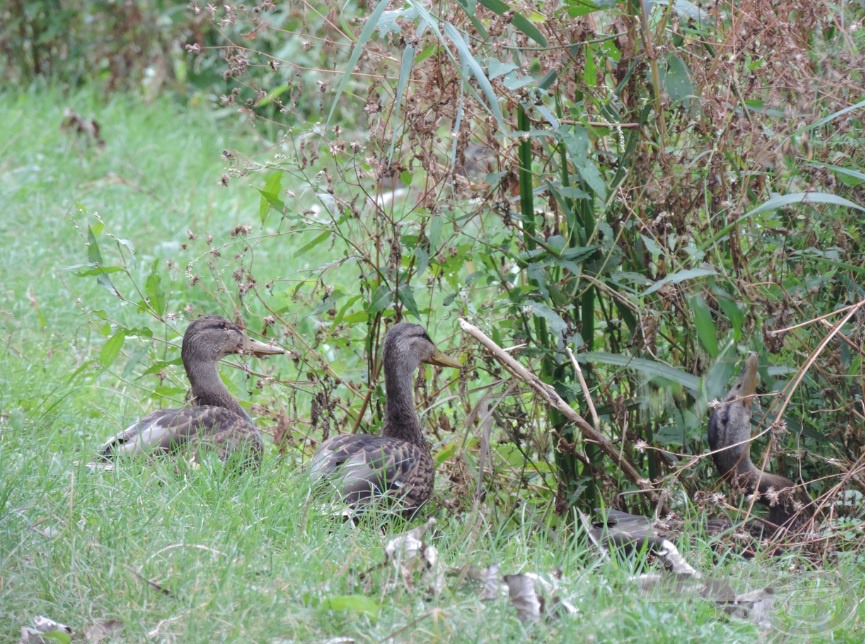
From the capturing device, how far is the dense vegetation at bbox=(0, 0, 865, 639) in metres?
3.18

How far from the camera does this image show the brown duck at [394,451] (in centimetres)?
430

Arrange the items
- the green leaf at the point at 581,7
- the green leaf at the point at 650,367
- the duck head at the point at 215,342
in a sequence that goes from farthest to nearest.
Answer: the duck head at the point at 215,342 < the green leaf at the point at 650,367 < the green leaf at the point at 581,7

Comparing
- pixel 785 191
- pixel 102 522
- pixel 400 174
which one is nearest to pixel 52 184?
pixel 400 174

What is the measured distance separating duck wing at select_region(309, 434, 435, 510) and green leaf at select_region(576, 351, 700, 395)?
0.90 metres

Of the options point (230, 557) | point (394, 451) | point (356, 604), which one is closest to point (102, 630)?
point (230, 557)

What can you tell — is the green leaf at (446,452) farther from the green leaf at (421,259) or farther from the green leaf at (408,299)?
the green leaf at (421,259)

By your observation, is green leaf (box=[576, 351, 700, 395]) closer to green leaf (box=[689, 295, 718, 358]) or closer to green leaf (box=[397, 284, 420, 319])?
green leaf (box=[689, 295, 718, 358])

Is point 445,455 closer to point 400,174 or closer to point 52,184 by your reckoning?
point 400,174

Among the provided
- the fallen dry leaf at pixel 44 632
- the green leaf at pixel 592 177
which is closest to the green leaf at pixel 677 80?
the green leaf at pixel 592 177

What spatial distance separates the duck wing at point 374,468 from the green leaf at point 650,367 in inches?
35.3

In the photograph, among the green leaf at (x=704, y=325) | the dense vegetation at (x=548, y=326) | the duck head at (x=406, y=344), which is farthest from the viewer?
the duck head at (x=406, y=344)

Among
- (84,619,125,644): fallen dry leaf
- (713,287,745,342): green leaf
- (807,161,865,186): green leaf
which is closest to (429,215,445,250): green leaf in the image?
(713,287,745,342): green leaf

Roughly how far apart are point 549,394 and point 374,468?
822 mm

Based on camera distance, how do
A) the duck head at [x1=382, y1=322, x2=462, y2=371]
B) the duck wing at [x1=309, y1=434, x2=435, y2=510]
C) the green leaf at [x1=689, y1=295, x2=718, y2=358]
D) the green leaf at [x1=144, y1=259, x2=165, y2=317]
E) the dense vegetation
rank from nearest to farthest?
the dense vegetation
the green leaf at [x1=689, y1=295, x2=718, y2=358]
the duck wing at [x1=309, y1=434, x2=435, y2=510]
the green leaf at [x1=144, y1=259, x2=165, y2=317]
the duck head at [x1=382, y1=322, x2=462, y2=371]
